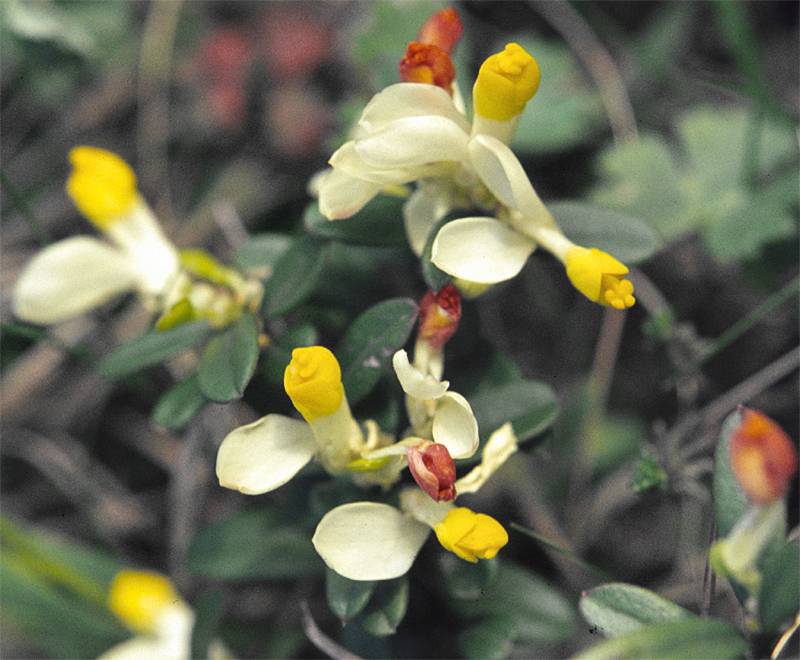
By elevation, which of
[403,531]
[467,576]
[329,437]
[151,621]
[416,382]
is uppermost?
[416,382]

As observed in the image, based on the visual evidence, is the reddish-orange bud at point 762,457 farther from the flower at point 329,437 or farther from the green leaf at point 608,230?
the green leaf at point 608,230

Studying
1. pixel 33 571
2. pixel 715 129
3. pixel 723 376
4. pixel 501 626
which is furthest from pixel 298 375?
pixel 715 129

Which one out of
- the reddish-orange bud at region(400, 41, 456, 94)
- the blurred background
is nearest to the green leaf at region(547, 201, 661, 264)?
the blurred background

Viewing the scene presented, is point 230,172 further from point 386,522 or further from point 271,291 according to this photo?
point 386,522

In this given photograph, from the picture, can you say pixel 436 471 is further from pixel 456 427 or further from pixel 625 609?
pixel 625 609

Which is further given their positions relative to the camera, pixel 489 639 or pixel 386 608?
pixel 489 639

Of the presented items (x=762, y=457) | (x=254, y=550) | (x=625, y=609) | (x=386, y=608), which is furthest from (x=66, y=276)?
(x=762, y=457)

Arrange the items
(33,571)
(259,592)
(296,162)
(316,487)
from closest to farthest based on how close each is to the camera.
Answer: (316,487)
(33,571)
(259,592)
(296,162)
